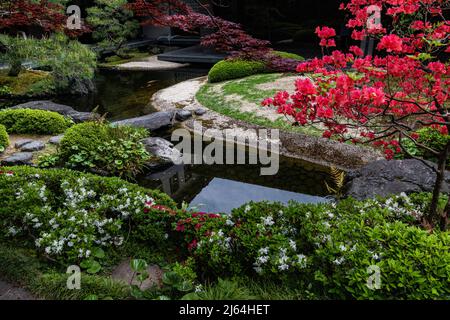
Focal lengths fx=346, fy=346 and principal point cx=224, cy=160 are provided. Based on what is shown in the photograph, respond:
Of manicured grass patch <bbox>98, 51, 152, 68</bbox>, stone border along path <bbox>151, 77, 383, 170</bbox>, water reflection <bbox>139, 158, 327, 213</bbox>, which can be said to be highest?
manicured grass patch <bbox>98, 51, 152, 68</bbox>

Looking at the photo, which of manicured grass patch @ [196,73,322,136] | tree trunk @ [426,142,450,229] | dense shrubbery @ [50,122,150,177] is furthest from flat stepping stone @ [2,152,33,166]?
tree trunk @ [426,142,450,229]

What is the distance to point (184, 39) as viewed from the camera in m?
22.5

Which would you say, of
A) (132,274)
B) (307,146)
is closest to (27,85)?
(307,146)

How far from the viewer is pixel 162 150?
766 centimetres

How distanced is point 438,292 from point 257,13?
1902 cm

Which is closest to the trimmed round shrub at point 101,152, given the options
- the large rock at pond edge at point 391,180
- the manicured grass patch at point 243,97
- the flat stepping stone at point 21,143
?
the flat stepping stone at point 21,143

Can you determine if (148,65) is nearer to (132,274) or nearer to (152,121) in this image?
(152,121)

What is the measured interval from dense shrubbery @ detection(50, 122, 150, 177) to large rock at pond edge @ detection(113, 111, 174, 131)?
1542 millimetres

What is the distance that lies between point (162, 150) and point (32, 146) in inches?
109

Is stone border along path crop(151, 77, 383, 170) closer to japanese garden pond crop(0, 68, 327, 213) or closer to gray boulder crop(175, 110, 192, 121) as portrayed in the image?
gray boulder crop(175, 110, 192, 121)

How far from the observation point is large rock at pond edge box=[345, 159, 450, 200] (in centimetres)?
531

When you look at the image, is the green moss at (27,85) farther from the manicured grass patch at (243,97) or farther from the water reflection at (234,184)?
the water reflection at (234,184)

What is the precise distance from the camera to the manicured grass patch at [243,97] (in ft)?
29.2

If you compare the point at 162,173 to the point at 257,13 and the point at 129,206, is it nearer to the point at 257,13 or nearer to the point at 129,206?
the point at 129,206
